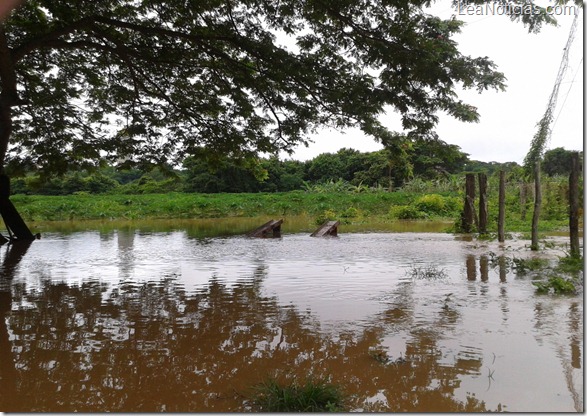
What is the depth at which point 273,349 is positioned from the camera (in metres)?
4.58

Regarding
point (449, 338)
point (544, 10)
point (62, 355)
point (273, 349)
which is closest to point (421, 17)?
point (544, 10)

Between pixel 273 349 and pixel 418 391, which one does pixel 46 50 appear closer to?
pixel 273 349

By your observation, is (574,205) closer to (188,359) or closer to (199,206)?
(188,359)

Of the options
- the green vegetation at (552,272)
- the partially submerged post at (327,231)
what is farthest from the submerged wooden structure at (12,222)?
the green vegetation at (552,272)

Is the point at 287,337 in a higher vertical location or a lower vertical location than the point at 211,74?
lower

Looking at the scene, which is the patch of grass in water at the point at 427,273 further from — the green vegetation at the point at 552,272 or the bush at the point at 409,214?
the bush at the point at 409,214

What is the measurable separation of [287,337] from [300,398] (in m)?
1.66

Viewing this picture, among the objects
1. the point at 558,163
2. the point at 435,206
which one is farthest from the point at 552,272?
the point at 558,163

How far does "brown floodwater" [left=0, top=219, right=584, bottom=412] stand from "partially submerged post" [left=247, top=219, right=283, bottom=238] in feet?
22.1

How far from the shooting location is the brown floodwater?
3584 mm

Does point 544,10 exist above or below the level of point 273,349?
above

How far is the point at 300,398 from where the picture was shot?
10.8 feet

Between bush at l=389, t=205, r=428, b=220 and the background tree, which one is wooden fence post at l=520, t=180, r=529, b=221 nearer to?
bush at l=389, t=205, r=428, b=220

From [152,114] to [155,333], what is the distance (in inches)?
318
